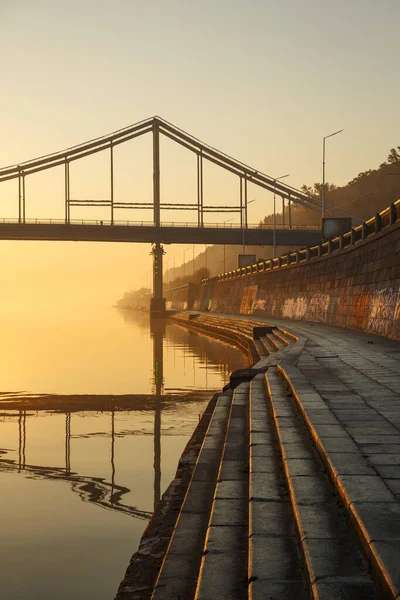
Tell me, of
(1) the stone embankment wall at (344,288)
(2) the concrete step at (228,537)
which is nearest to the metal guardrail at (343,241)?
(1) the stone embankment wall at (344,288)

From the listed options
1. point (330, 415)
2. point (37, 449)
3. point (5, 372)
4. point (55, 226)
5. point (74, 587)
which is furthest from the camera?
point (55, 226)

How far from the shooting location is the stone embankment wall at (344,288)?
19344mm

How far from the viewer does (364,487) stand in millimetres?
4363

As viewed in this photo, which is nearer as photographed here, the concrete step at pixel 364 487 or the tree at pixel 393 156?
the concrete step at pixel 364 487

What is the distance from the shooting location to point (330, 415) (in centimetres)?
689

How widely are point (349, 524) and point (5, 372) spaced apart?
18569mm

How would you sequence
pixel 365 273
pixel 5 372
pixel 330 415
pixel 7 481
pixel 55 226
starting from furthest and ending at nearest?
pixel 55 226 → pixel 365 273 → pixel 5 372 → pixel 7 481 → pixel 330 415

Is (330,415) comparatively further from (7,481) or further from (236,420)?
(7,481)

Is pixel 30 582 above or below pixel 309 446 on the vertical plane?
below

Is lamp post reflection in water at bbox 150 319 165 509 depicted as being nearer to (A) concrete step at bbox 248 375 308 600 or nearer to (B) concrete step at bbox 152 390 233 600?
(B) concrete step at bbox 152 390 233 600

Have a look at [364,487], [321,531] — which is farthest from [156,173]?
[321,531]

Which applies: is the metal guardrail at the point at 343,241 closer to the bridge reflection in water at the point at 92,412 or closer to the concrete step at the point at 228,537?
the bridge reflection in water at the point at 92,412

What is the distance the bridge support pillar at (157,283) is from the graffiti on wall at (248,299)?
20285 mm

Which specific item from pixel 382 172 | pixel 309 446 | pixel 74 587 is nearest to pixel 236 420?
pixel 309 446
